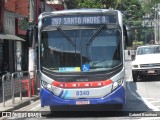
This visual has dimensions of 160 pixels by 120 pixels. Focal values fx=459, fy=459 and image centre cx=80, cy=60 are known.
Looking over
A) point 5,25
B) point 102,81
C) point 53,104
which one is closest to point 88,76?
point 102,81

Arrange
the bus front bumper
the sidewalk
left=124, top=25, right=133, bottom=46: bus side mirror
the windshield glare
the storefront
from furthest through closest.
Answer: the storefront < the windshield glare < the sidewalk < left=124, top=25, right=133, bottom=46: bus side mirror < the bus front bumper

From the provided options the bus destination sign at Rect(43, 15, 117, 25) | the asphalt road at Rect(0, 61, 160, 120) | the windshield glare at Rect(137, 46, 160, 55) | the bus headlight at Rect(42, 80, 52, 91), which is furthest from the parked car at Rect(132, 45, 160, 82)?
the bus headlight at Rect(42, 80, 52, 91)

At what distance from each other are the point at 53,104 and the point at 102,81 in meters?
1.43

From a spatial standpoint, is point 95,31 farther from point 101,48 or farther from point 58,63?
point 58,63

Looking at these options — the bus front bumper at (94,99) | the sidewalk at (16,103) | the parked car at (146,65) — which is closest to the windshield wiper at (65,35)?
the bus front bumper at (94,99)

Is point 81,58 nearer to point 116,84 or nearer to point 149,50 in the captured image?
point 116,84

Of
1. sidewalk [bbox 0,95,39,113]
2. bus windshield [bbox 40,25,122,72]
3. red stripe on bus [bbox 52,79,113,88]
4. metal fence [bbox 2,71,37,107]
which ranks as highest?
bus windshield [bbox 40,25,122,72]

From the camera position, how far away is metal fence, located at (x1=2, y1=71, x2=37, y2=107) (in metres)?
15.2

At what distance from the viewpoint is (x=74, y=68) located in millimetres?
12242

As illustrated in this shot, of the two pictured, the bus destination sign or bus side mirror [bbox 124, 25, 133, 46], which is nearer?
the bus destination sign

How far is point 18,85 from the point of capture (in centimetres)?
1667

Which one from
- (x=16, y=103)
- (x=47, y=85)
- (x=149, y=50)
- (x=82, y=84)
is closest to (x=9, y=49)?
(x=149, y=50)

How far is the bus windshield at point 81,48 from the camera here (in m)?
12.2

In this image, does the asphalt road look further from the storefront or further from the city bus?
the storefront
